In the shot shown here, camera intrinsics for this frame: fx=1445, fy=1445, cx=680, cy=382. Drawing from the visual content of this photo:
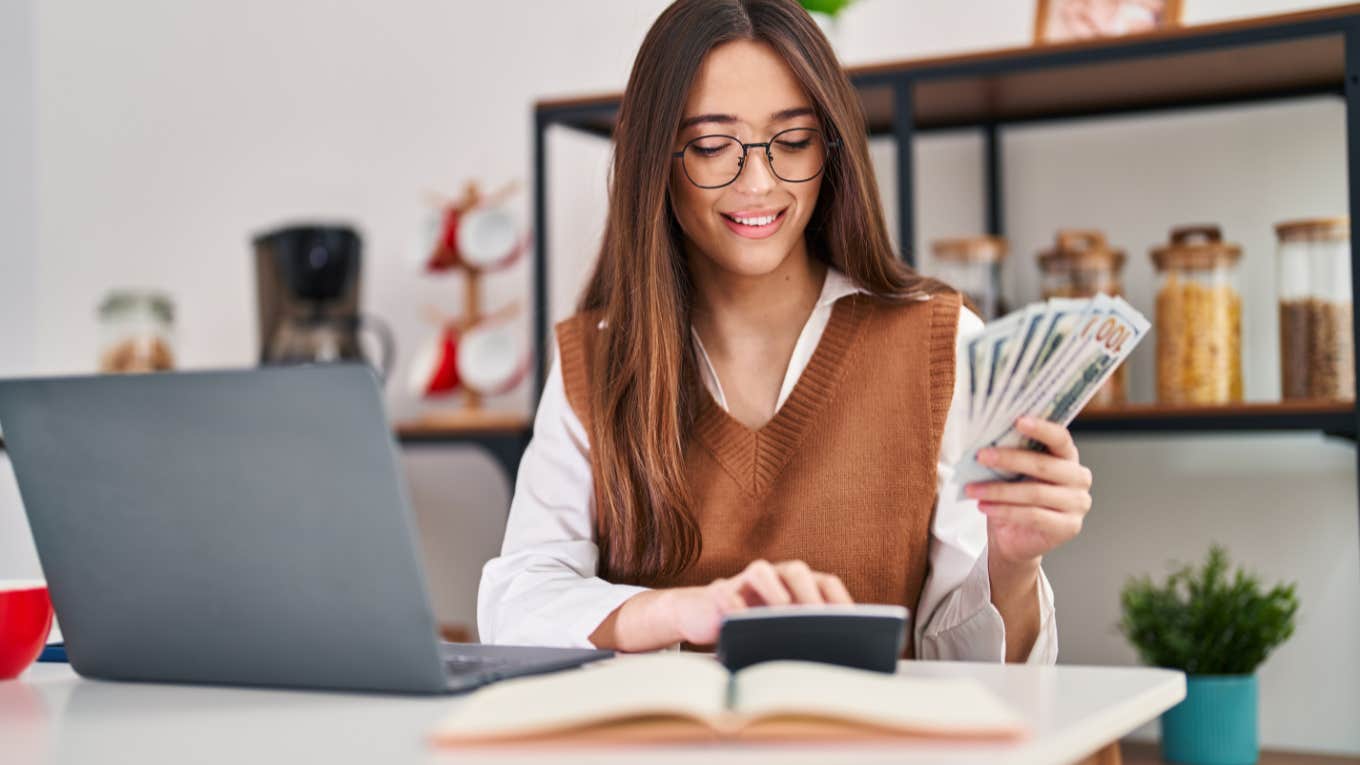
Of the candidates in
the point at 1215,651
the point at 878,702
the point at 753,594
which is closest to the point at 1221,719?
the point at 1215,651

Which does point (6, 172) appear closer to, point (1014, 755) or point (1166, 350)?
point (1166, 350)

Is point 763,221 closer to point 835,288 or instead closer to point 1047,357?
point 835,288

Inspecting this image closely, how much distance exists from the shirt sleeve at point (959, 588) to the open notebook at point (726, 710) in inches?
23.9

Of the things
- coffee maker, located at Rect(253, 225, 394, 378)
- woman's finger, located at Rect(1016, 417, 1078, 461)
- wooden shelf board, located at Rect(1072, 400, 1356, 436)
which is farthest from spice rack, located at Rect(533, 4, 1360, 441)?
woman's finger, located at Rect(1016, 417, 1078, 461)

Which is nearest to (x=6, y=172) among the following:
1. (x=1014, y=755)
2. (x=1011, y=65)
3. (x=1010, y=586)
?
(x=1011, y=65)

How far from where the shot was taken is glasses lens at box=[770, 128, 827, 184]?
1.43 metres

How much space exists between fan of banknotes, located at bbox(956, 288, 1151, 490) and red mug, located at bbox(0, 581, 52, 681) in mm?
677

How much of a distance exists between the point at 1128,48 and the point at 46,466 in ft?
5.12

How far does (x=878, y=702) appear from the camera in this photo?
657 millimetres

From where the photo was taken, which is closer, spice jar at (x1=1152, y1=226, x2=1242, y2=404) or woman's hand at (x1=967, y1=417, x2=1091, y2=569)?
woman's hand at (x1=967, y1=417, x2=1091, y2=569)

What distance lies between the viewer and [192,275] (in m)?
3.16

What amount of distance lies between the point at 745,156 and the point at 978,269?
864 millimetres

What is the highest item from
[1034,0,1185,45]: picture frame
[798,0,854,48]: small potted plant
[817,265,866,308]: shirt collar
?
[798,0,854,48]: small potted plant

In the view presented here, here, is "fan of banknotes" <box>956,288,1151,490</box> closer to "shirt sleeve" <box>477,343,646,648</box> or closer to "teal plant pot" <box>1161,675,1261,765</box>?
"shirt sleeve" <box>477,343,646,648</box>
